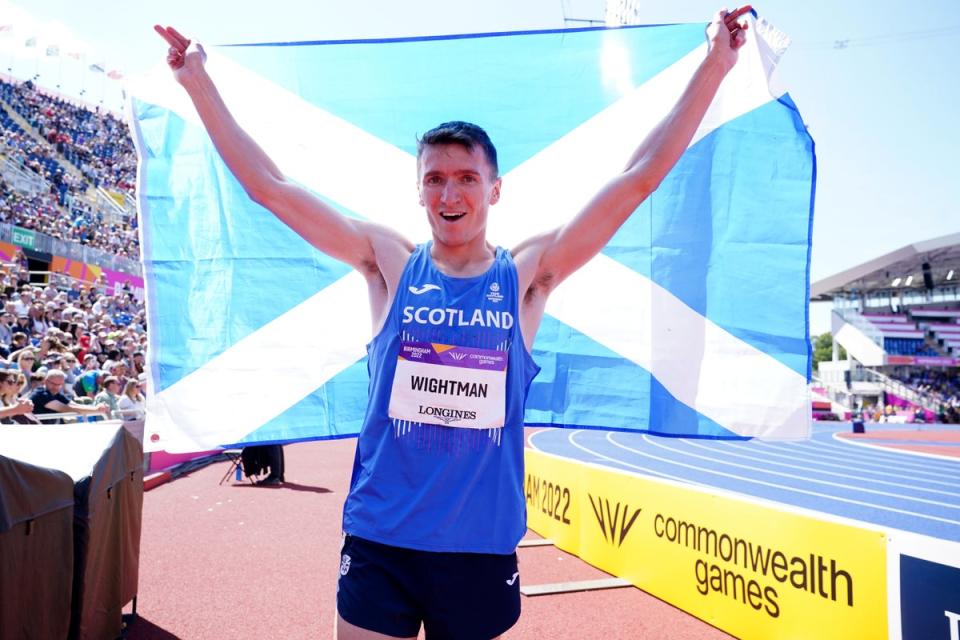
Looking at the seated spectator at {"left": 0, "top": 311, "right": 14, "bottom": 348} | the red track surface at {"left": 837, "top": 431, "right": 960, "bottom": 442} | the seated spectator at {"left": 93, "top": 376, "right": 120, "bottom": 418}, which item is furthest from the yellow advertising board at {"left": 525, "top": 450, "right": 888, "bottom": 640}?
the red track surface at {"left": 837, "top": 431, "right": 960, "bottom": 442}

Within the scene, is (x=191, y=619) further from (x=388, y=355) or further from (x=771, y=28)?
(x=771, y=28)

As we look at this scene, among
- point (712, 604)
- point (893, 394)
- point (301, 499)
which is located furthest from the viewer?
point (893, 394)

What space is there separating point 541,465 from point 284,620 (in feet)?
11.3

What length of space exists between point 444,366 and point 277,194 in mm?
704

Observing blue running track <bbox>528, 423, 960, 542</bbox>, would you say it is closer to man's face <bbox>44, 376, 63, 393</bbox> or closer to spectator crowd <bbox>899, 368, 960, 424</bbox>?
man's face <bbox>44, 376, 63, 393</bbox>

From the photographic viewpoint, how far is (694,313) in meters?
3.22

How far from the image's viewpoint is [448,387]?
178 cm

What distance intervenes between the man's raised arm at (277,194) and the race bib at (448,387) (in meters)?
0.39

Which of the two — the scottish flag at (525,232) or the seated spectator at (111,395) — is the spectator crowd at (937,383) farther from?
the scottish flag at (525,232)

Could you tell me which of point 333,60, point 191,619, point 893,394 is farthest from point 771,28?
point 893,394

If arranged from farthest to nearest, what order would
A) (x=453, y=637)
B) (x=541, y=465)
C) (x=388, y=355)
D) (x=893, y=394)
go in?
(x=893, y=394), (x=541, y=465), (x=388, y=355), (x=453, y=637)

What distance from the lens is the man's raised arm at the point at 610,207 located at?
2.01 m

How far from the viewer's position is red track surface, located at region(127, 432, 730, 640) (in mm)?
4527

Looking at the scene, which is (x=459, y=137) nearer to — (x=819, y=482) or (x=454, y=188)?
(x=454, y=188)
